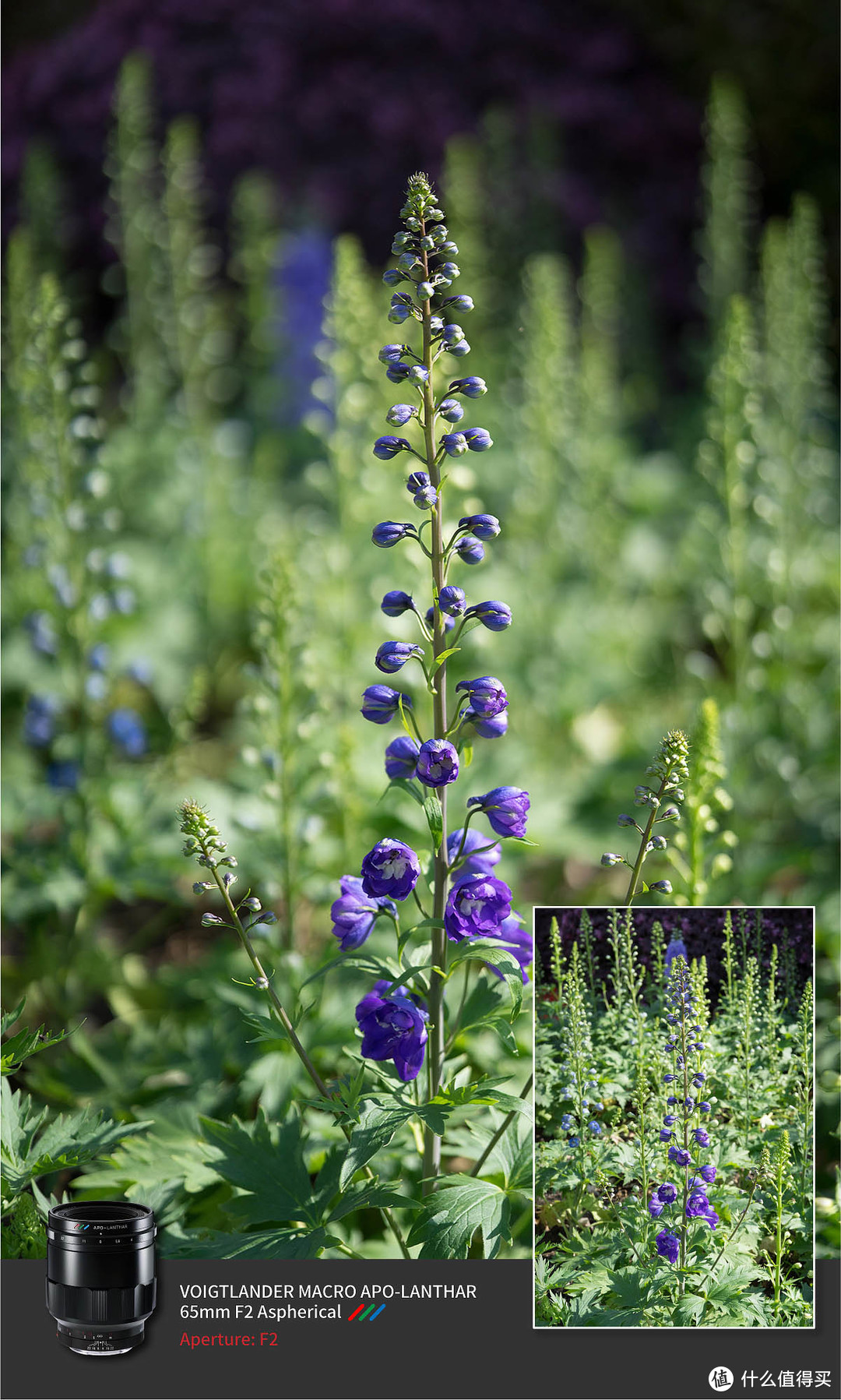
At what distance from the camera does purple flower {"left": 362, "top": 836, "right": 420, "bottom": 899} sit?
6.10ft

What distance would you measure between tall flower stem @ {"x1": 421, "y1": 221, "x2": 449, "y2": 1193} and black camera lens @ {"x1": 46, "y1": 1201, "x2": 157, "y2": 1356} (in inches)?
22.1

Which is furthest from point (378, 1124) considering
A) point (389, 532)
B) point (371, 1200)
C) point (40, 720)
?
point (40, 720)

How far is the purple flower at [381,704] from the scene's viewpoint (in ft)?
6.25

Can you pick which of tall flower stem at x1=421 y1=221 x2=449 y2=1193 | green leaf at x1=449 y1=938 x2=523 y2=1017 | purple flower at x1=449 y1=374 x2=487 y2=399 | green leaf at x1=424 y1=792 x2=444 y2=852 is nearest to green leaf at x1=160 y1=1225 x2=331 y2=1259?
tall flower stem at x1=421 y1=221 x2=449 y2=1193

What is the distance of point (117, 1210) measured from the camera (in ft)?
6.89

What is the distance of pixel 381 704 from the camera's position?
192 centimetres

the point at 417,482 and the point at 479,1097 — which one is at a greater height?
the point at 417,482

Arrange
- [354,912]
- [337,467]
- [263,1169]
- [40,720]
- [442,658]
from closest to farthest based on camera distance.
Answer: [442,658]
[354,912]
[263,1169]
[40,720]
[337,467]

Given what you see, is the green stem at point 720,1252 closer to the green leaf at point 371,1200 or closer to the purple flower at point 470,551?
the green leaf at point 371,1200

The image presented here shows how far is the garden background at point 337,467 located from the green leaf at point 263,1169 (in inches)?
7.7

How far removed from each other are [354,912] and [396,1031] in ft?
0.74

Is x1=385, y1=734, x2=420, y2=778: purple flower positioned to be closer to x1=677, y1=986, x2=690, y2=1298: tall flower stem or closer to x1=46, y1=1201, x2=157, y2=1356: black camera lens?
x1=677, y1=986, x2=690, y2=1298: tall flower stem

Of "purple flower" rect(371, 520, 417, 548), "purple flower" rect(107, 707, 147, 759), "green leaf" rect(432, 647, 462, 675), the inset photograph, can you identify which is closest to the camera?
"green leaf" rect(432, 647, 462, 675)

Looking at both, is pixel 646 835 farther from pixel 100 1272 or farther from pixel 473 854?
pixel 100 1272
